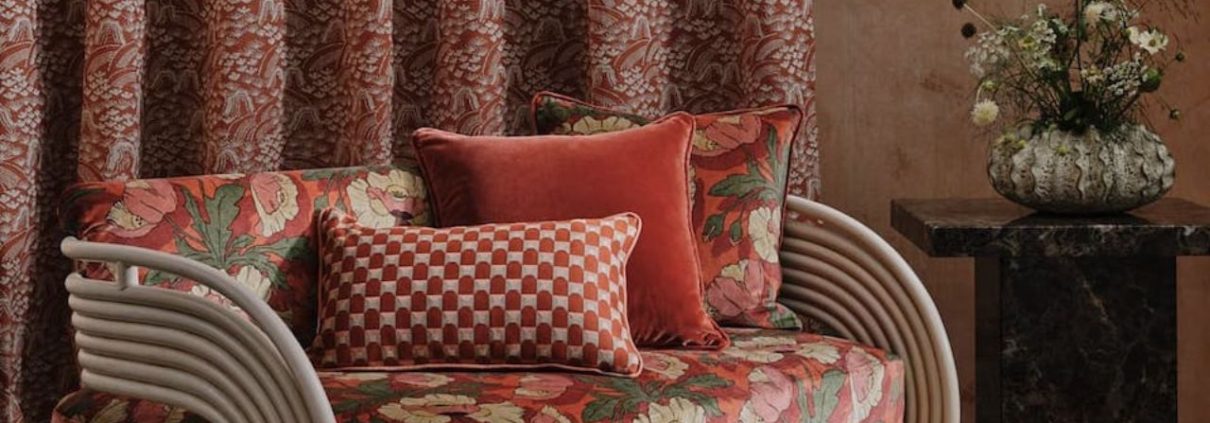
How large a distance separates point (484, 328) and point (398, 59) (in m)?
1.08

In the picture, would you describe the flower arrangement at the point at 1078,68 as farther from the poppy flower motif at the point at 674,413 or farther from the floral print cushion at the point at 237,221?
the floral print cushion at the point at 237,221

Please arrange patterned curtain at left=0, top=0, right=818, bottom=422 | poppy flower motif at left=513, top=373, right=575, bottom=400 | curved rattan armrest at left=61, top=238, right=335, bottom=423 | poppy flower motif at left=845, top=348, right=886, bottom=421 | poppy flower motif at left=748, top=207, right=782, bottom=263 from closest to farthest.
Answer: curved rattan armrest at left=61, top=238, right=335, bottom=423 < poppy flower motif at left=513, top=373, right=575, bottom=400 < poppy flower motif at left=845, top=348, right=886, bottom=421 < poppy flower motif at left=748, top=207, right=782, bottom=263 < patterned curtain at left=0, top=0, right=818, bottom=422

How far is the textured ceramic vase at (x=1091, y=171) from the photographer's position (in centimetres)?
236

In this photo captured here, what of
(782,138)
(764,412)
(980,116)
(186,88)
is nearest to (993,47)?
(980,116)

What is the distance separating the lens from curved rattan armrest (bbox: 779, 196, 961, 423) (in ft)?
7.14

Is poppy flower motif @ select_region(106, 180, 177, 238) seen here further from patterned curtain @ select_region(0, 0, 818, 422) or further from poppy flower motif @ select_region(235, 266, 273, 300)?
patterned curtain @ select_region(0, 0, 818, 422)

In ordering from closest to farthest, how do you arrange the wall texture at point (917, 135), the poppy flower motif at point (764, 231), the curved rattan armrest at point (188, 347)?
the curved rattan armrest at point (188, 347) < the poppy flower motif at point (764, 231) < the wall texture at point (917, 135)

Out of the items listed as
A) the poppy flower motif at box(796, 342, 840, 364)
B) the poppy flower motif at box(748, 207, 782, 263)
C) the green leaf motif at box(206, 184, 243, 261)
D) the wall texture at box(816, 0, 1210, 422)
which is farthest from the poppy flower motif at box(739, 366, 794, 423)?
the wall texture at box(816, 0, 1210, 422)

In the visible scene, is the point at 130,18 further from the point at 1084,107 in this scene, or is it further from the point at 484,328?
the point at 1084,107

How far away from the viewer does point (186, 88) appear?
287 centimetres

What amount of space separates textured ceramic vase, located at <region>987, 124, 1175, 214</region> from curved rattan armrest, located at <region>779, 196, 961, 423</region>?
13.3 inches

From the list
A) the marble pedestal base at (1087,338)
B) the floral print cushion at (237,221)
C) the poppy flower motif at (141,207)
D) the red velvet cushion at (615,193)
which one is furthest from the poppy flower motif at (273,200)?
the marble pedestal base at (1087,338)

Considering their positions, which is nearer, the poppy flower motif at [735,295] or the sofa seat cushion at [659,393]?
the sofa seat cushion at [659,393]

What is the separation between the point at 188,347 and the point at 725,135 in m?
0.95
